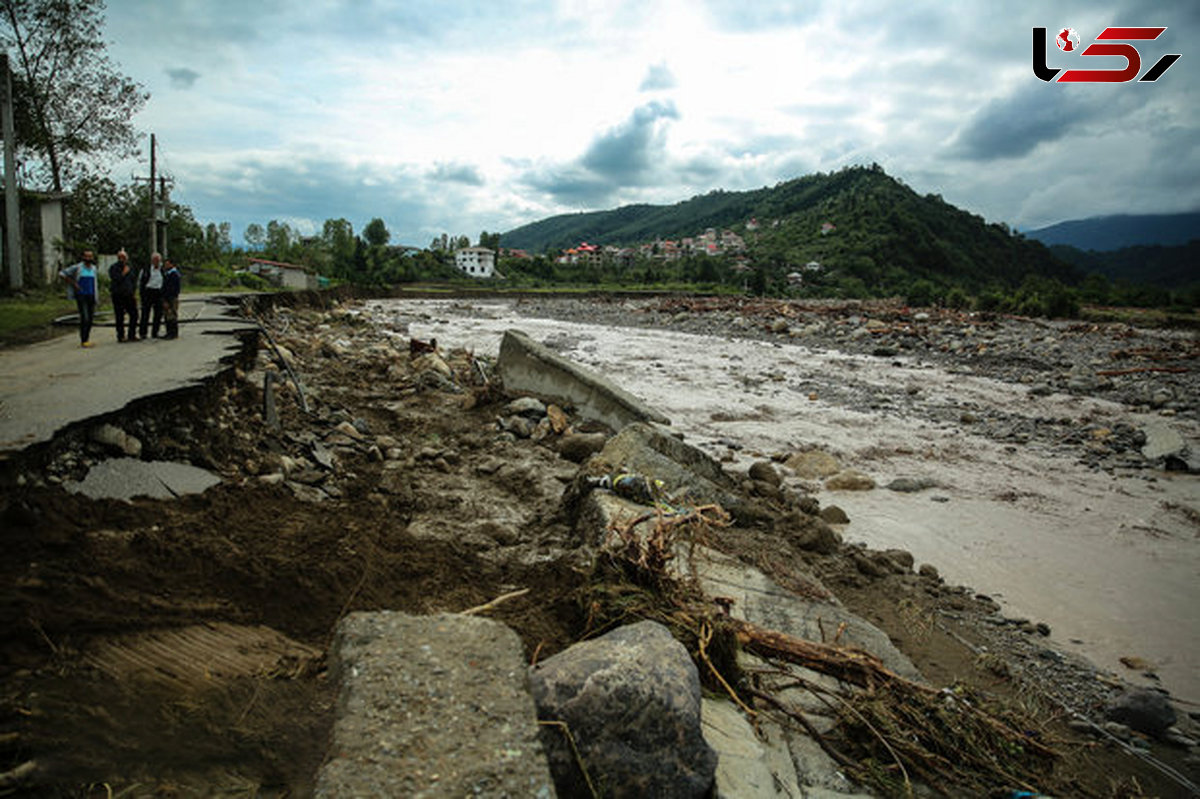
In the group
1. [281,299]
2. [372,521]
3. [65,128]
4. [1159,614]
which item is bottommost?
[1159,614]

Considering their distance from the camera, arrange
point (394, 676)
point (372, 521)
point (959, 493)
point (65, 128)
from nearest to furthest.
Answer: point (394, 676) → point (372, 521) → point (959, 493) → point (65, 128)

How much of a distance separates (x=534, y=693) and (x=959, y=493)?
6.55 meters

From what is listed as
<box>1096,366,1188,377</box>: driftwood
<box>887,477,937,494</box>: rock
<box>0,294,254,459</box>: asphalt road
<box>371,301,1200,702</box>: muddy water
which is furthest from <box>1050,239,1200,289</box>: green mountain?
<box>0,294,254,459</box>: asphalt road

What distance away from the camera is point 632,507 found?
4168mm

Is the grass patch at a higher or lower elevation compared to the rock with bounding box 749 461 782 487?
higher

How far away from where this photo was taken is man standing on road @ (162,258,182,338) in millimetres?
7742

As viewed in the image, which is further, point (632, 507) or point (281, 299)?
point (281, 299)

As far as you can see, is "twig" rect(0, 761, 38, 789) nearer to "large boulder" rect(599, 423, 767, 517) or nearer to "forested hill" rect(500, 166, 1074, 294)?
"large boulder" rect(599, 423, 767, 517)

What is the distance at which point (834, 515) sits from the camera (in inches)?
230

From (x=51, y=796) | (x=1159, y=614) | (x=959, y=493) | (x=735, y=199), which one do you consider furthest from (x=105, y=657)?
(x=735, y=199)

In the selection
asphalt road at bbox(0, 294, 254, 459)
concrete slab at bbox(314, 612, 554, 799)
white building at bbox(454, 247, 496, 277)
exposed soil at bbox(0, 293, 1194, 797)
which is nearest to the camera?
concrete slab at bbox(314, 612, 554, 799)

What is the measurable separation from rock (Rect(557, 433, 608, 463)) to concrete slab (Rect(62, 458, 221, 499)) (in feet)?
10.4

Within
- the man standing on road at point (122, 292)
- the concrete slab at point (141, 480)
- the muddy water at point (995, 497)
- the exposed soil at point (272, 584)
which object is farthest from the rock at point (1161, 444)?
the man standing on road at point (122, 292)

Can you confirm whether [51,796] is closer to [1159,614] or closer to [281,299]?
[1159,614]
